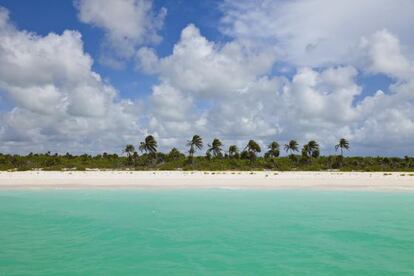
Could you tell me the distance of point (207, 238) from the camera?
53.4 feet

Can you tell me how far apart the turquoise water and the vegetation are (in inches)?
1938

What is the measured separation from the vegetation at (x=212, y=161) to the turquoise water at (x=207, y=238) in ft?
A: 161

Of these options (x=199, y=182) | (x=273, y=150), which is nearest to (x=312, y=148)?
(x=273, y=150)

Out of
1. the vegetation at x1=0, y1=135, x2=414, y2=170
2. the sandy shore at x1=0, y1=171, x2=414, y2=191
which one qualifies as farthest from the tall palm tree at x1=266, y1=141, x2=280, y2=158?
the sandy shore at x1=0, y1=171, x2=414, y2=191

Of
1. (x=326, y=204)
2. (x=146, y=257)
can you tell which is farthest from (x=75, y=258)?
(x=326, y=204)

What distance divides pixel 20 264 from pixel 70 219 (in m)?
8.88

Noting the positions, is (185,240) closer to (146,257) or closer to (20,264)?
(146,257)

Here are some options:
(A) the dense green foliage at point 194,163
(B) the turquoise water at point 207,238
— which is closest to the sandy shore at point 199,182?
(B) the turquoise water at point 207,238

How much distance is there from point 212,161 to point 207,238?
6980cm

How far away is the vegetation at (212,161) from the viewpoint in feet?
249

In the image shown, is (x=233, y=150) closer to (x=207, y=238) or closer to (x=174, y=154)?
(x=174, y=154)

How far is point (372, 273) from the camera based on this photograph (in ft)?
38.3

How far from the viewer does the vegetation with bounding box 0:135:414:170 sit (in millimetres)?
76000

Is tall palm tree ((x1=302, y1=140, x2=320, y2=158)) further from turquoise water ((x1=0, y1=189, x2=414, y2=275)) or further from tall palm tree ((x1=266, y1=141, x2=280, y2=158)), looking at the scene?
turquoise water ((x1=0, y1=189, x2=414, y2=275))
